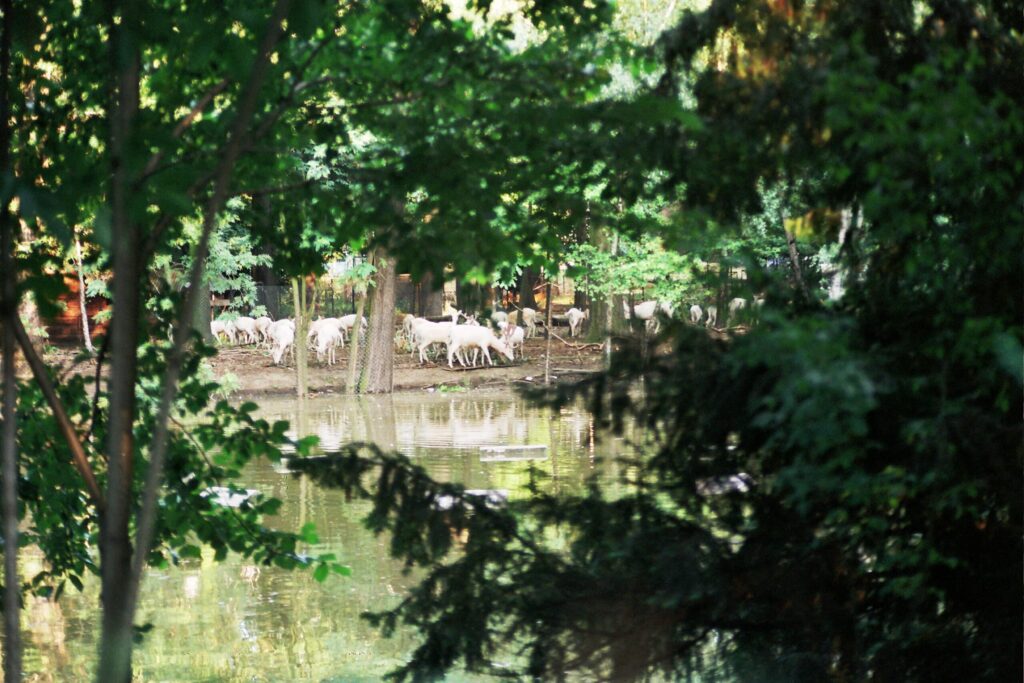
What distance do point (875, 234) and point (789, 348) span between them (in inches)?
41.4

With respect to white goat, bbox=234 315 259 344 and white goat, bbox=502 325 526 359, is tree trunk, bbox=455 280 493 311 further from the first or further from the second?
white goat, bbox=234 315 259 344

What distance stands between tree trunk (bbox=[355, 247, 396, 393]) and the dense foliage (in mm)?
19741

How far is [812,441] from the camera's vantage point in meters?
3.13

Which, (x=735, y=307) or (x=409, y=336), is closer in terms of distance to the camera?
(x=735, y=307)

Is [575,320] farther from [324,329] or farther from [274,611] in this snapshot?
[274,611]

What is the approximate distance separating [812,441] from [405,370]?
2441 centimetres

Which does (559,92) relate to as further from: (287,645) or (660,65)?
(287,645)

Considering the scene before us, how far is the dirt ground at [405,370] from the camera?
966 inches

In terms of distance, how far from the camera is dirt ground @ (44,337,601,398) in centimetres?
2453

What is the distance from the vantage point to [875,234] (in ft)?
11.8

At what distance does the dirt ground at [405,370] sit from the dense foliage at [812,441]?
19393mm

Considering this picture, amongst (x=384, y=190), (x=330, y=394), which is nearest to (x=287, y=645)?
(x=384, y=190)

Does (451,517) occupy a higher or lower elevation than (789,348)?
lower

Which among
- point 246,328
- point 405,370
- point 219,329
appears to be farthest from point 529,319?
point 219,329
